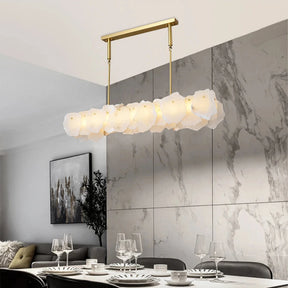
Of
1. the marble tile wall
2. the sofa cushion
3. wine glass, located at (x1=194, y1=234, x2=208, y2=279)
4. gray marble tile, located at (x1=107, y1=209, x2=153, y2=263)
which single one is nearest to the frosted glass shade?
wine glass, located at (x1=194, y1=234, x2=208, y2=279)

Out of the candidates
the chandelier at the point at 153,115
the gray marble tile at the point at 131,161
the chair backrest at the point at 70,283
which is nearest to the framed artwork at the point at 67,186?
the gray marble tile at the point at 131,161

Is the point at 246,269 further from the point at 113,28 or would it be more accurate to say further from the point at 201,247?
the point at 113,28

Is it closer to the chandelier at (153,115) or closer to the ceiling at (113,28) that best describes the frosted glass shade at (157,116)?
the chandelier at (153,115)

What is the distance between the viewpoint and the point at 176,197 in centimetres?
418

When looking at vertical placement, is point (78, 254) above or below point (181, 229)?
below

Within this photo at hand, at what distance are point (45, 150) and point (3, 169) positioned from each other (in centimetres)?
A: 145

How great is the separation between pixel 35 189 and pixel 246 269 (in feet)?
18.8

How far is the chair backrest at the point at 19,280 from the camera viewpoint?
257cm

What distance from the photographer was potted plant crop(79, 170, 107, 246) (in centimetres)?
637

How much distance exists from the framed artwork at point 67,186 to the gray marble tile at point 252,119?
332 centimetres

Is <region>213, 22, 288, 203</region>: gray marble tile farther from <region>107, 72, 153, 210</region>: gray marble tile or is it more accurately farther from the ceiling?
<region>107, 72, 153, 210</region>: gray marble tile

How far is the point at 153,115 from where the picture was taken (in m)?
2.99

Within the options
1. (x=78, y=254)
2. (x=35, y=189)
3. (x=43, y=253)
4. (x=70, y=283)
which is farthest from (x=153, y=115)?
(x=35, y=189)

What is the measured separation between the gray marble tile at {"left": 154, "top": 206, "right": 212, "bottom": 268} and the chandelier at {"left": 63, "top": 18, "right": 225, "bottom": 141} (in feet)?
3.76
